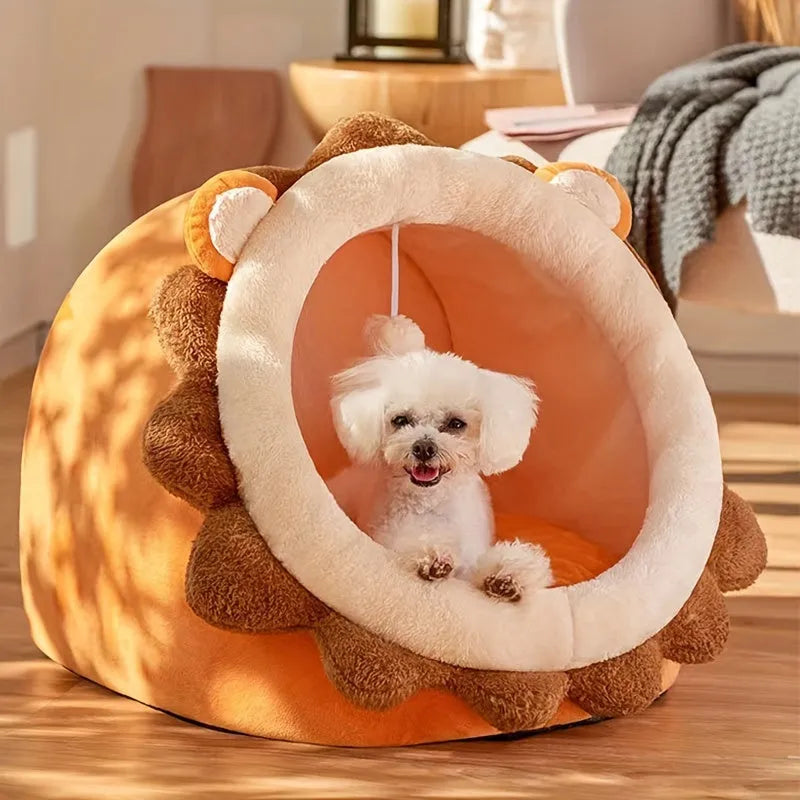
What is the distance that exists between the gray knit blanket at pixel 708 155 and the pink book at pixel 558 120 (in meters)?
0.12

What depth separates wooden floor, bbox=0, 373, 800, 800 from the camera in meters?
1.36

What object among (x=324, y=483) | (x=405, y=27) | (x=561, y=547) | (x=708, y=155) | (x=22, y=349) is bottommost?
(x=22, y=349)

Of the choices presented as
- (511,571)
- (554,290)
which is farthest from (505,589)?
(554,290)

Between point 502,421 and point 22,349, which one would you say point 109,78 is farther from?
point 502,421

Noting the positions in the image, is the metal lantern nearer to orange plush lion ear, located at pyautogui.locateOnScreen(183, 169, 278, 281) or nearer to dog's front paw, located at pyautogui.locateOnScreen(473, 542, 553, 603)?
orange plush lion ear, located at pyautogui.locateOnScreen(183, 169, 278, 281)

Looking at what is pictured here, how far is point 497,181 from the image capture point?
1568 millimetres

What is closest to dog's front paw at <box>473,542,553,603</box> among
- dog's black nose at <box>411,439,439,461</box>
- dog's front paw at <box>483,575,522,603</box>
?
dog's front paw at <box>483,575,522,603</box>

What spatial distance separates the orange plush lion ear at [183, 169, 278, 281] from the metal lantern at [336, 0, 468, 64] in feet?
6.26

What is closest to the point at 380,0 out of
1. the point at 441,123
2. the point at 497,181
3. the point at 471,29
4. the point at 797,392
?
the point at 471,29

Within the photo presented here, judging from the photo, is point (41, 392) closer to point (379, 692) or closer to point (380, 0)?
point (379, 692)

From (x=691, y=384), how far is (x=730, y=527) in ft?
0.60

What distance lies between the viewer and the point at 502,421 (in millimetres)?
1442

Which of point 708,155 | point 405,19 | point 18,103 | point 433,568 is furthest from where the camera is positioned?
point 405,19

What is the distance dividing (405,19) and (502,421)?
6.90 ft
